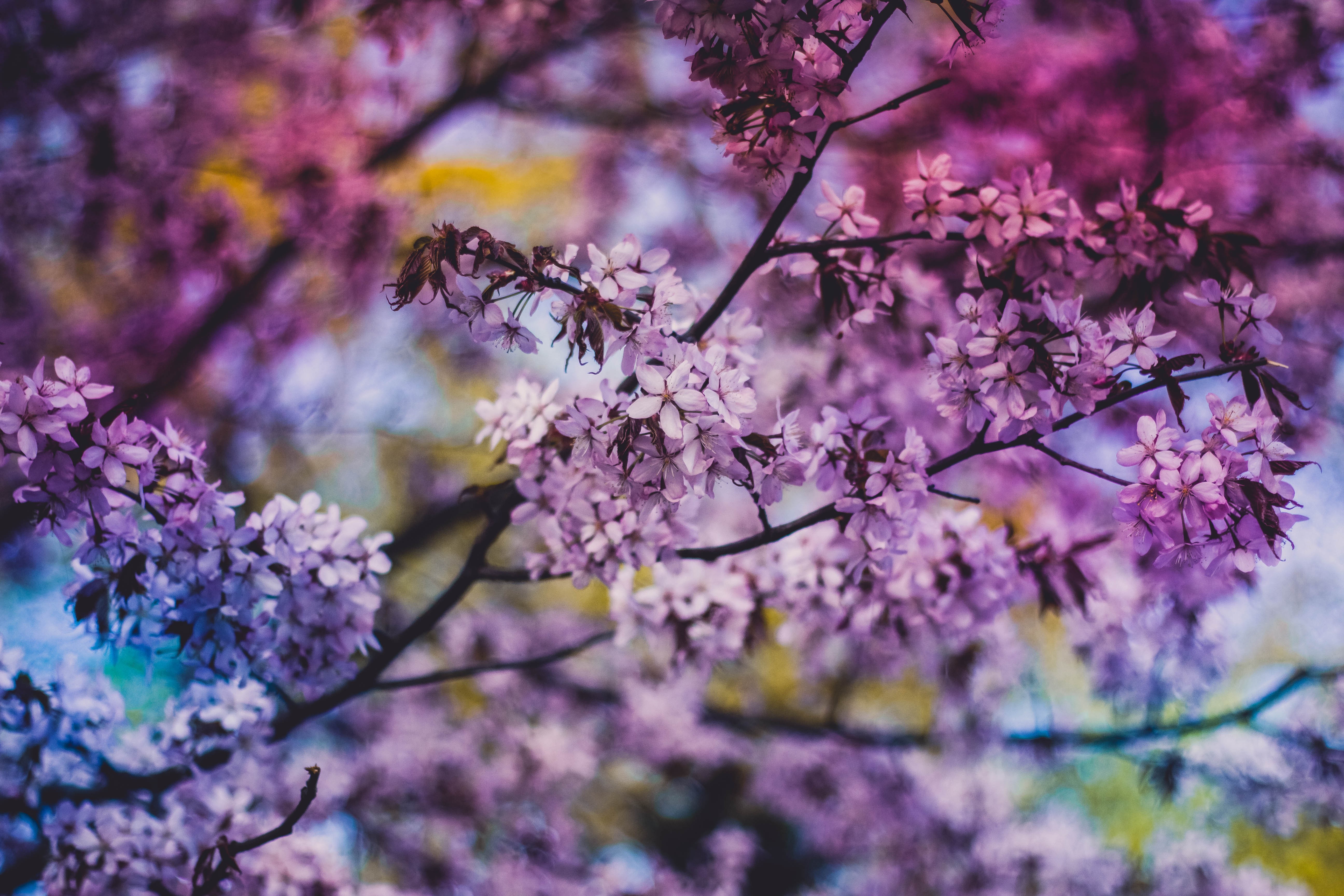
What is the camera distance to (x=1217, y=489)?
158cm

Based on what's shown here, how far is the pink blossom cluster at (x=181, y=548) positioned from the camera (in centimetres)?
170

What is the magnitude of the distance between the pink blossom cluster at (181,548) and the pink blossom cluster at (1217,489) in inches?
69.9

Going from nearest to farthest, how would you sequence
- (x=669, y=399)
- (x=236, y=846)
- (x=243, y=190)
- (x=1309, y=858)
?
(x=669, y=399)
(x=236, y=846)
(x=243, y=190)
(x=1309, y=858)

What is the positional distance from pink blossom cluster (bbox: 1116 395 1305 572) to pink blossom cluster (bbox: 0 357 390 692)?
1775mm

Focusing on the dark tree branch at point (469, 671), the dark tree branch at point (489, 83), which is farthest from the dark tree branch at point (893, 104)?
the dark tree branch at point (489, 83)

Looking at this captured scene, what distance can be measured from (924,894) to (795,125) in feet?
18.3

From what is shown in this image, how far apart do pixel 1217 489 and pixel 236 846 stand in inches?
91.9

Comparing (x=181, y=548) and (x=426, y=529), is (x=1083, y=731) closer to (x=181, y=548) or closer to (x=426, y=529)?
(x=426, y=529)

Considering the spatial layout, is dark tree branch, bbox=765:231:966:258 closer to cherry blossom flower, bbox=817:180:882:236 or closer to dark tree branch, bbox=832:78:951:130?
cherry blossom flower, bbox=817:180:882:236

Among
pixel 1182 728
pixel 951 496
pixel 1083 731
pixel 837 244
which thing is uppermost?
pixel 837 244

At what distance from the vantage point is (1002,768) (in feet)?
18.8

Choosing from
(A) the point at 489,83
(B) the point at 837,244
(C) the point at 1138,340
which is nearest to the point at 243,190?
(A) the point at 489,83

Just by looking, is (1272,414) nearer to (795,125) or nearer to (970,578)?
(970,578)

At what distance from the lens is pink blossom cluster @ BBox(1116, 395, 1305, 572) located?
62.6 inches
